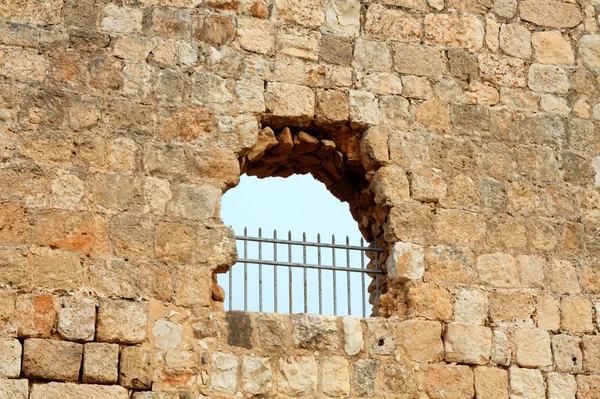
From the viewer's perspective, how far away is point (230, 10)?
702cm

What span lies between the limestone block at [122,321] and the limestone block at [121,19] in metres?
1.66

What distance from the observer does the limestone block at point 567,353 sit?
6785 mm

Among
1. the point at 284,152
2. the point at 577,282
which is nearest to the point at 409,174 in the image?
the point at 284,152

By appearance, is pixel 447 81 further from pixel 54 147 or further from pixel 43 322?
pixel 43 322

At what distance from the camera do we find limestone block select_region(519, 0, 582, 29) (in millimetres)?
7613

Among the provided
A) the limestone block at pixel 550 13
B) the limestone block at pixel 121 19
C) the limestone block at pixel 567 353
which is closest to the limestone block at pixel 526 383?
the limestone block at pixel 567 353

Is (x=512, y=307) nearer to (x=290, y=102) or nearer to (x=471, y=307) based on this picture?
(x=471, y=307)

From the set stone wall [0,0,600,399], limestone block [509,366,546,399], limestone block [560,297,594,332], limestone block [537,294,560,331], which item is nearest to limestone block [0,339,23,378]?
stone wall [0,0,600,399]

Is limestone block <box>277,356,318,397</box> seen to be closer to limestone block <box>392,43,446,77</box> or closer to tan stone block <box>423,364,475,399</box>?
tan stone block <box>423,364,475,399</box>

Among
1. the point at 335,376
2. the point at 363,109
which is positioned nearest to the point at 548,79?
the point at 363,109

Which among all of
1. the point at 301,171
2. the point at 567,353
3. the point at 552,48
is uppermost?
the point at 552,48

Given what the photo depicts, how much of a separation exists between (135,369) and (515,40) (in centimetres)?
333

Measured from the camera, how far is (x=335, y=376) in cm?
637

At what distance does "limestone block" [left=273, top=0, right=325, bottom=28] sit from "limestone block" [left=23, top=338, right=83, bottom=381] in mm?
2434
